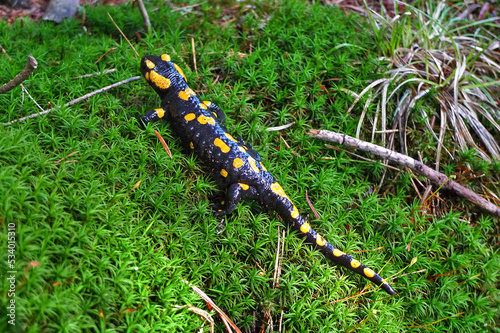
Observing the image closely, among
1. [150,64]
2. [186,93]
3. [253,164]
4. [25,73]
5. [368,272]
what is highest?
[25,73]

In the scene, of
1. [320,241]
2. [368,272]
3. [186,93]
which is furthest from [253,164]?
[368,272]

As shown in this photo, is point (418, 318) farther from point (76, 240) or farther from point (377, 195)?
point (76, 240)

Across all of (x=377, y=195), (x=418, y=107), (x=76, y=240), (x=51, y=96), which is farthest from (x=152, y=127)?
(x=418, y=107)

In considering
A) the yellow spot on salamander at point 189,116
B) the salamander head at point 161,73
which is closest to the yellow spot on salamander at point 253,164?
the yellow spot on salamander at point 189,116

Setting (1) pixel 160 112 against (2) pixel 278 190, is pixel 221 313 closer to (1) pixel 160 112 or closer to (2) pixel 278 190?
(2) pixel 278 190

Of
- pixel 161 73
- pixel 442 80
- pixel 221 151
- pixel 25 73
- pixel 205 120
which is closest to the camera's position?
Result: pixel 25 73

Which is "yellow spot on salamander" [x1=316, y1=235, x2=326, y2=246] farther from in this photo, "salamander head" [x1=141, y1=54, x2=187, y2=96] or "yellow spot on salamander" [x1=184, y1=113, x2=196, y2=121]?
"salamander head" [x1=141, y1=54, x2=187, y2=96]

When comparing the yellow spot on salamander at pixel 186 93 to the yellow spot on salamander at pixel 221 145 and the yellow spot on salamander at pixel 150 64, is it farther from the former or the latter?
the yellow spot on salamander at pixel 221 145

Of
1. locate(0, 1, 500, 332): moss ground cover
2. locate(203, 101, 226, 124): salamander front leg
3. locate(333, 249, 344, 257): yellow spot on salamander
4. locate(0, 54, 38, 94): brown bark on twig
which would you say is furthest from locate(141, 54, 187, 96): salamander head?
locate(333, 249, 344, 257): yellow spot on salamander
